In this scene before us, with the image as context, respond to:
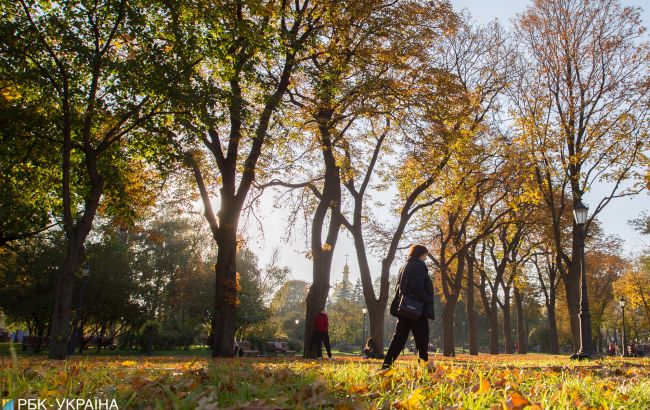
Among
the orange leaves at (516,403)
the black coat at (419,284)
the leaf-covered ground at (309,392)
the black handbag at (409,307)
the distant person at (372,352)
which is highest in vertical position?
the black coat at (419,284)

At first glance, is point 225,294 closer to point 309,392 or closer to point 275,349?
point 309,392

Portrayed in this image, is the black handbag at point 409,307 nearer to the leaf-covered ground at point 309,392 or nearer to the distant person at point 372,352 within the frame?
the leaf-covered ground at point 309,392

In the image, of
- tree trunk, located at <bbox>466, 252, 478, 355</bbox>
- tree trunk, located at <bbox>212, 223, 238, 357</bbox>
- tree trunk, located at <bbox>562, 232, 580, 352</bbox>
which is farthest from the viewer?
tree trunk, located at <bbox>466, 252, 478, 355</bbox>

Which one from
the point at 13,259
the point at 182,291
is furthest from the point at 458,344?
the point at 13,259

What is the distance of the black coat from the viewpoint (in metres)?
7.34

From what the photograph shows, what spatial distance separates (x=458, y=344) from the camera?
310 ft

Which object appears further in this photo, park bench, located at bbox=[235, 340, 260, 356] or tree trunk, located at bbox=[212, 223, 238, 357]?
park bench, located at bbox=[235, 340, 260, 356]

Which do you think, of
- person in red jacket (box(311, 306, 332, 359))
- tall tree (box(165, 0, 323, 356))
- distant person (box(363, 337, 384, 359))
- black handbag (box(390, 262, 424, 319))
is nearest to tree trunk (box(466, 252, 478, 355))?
distant person (box(363, 337, 384, 359))

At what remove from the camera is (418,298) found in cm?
736

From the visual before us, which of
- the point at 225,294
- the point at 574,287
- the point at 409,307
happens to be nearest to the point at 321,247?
the point at 225,294

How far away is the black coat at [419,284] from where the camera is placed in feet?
24.1

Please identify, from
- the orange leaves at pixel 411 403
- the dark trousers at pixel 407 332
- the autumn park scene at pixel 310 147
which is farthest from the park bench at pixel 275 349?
the orange leaves at pixel 411 403

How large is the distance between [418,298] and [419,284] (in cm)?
20

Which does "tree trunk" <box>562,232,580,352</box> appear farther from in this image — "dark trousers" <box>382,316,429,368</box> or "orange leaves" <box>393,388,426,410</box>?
"orange leaves" <box>393,388,426,410</box>
